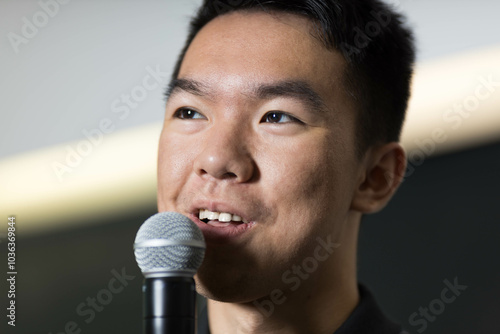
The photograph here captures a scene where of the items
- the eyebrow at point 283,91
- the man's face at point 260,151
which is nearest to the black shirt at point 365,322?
the man's face at point 260,151

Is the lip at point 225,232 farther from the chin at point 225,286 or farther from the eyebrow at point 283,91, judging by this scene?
the eyebrow at point 283,91

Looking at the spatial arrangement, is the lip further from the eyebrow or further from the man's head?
the eyebrow

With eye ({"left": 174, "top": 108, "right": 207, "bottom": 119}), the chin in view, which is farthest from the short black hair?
the chin

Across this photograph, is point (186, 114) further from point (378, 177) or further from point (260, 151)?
point (378, 177)

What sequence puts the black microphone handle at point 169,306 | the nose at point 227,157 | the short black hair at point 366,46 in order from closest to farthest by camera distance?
the black microphone handle at point 169,306 < the nose at point 227,157 < the short black hair at point 366,46

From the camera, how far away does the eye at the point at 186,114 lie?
132cm

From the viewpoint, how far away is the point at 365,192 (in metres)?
1.46

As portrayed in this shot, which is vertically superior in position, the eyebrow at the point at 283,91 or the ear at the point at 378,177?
the eyebrow at the point at 283,91

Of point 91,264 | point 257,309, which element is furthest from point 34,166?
point 257,309

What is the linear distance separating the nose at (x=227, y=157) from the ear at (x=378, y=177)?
35 cm

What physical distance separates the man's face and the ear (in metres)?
0.08

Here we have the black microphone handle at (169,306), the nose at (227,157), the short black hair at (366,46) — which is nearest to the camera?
the black microphone handle at (169,306)

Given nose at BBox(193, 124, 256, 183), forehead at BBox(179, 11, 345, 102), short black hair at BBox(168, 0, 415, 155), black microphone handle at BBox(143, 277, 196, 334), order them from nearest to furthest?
black microphone handle at BBox(143, 277, 196, 334) → nose at BBox(193, 124, 256, 183) → forehead at BBox(179, 11, 345, 102) → short black hair at BBox(168, 0, 415, 155)

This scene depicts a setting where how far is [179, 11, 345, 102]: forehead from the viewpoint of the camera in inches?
49.8
